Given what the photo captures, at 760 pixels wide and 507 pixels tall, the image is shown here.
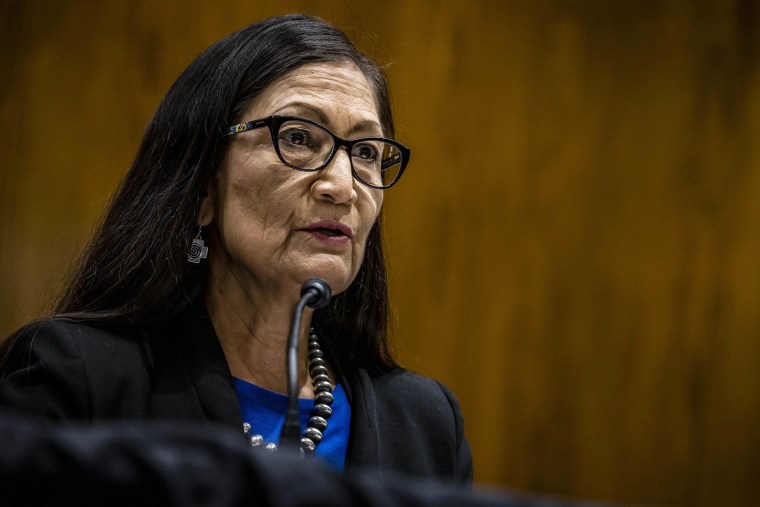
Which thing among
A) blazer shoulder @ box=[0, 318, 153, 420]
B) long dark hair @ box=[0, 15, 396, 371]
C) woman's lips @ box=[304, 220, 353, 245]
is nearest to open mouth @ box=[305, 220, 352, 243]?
woman's lips @ box=[304, 220, 353, 245]

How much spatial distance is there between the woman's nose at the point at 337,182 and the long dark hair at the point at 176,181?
0.62 feet

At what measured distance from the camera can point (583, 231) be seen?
283 centimetres

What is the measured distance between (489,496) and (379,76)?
1435 mm

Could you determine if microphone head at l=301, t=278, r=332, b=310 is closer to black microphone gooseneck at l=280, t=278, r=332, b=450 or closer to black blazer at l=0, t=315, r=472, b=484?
black microphone gooseneck at l=280, t=278, r=332, b=450

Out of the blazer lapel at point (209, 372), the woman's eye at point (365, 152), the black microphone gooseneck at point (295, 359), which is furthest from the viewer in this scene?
the woman's eye at point (365, 152)

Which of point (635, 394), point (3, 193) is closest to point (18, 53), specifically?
point (3, 193)

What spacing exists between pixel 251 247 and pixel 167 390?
288 mm

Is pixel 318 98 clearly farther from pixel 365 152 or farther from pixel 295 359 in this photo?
pixel 295 359

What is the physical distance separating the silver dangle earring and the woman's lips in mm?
197

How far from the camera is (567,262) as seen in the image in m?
2.82

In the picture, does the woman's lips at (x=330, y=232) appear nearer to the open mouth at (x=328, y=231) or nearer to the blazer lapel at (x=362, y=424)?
the open mouth at (x=328, y=231)

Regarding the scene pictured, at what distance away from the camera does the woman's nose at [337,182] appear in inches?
60.7

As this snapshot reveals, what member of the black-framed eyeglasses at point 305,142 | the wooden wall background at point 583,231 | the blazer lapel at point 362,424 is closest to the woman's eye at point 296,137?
the black-framed eyeglasses at point 305,142

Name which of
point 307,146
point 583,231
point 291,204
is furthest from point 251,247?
point 583,231
